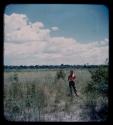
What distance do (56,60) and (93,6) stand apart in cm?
53

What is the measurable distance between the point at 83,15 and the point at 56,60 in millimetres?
430

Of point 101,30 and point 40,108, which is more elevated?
point 101,30

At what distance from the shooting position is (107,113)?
248 cm

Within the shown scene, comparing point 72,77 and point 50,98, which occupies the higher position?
point 72,77

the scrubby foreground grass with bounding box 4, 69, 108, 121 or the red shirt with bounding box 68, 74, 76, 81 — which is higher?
the red shirt with bounding box 68, 74, 76, 81

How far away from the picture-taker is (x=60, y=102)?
2.47m

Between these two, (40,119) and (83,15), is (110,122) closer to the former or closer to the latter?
(40,119)

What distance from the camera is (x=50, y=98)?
8.16ft

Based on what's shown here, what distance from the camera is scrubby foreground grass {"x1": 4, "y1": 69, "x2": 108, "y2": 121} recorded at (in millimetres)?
2484

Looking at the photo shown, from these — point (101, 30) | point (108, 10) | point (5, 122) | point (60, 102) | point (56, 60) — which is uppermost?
point (108, 10)

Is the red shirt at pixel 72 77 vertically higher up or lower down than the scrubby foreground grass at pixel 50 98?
higher up

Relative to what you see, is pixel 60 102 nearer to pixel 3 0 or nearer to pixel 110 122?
pixel 110 122

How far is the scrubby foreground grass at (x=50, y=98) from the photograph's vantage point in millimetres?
2484

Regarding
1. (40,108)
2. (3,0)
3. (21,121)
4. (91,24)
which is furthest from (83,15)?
(21,121)
